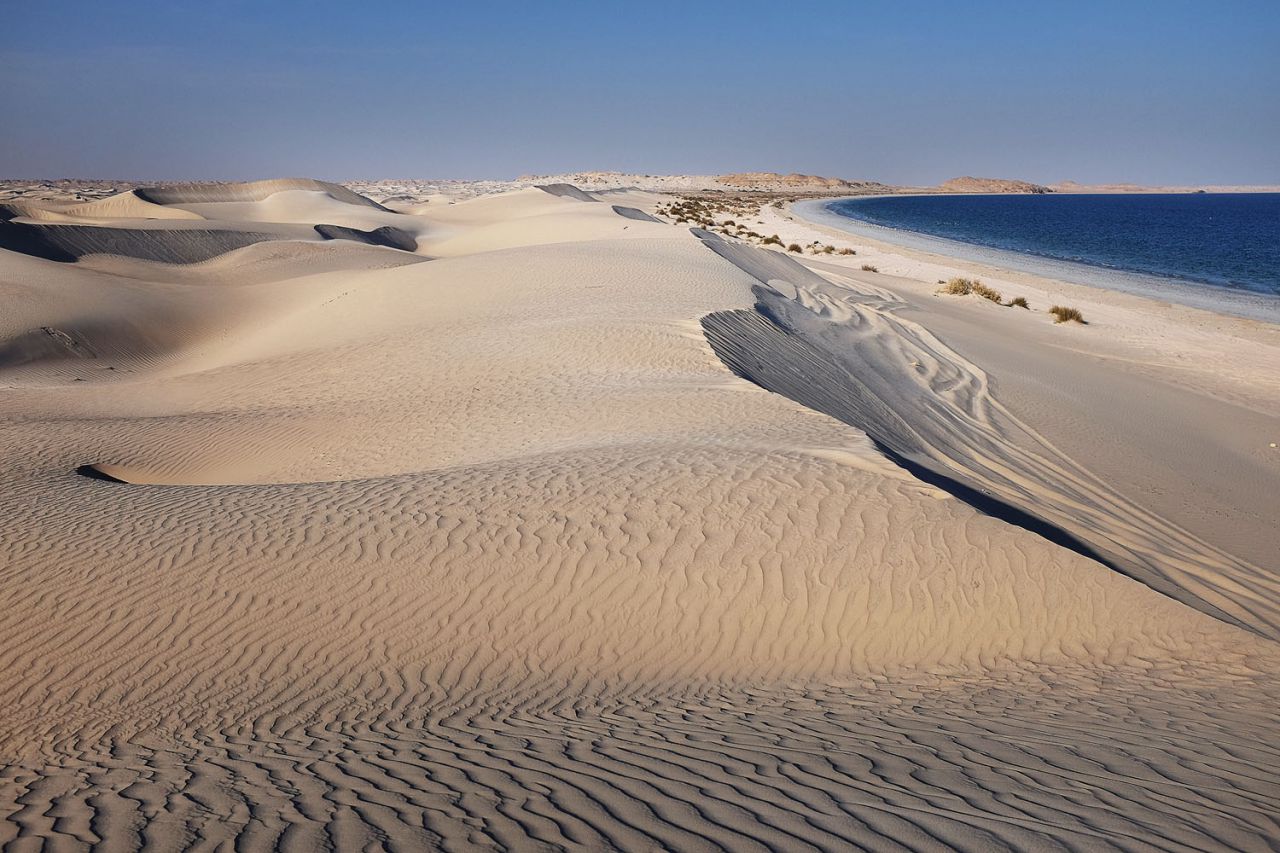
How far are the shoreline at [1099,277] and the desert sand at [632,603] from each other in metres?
14.9

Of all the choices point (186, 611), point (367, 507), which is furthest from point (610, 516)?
point (186, 611)

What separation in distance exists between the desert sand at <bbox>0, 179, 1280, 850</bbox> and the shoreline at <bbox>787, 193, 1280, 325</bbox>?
48.8 feet

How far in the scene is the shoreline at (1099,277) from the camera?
27.6 m

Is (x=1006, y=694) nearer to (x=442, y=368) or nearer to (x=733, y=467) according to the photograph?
(x=733, y=467)

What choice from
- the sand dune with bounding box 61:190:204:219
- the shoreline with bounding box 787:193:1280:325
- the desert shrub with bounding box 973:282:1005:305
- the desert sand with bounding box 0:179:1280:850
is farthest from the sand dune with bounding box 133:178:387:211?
the desert sand with bounding box 0:179:1280:850

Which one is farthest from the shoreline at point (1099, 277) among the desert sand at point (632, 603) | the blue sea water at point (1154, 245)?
the desert sand at point (632, 603)

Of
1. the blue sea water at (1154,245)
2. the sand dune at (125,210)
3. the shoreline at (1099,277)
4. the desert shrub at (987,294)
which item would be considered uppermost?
the blue sea water at (1154,245)

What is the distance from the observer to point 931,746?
14.4 feet

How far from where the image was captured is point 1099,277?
35.8 meters

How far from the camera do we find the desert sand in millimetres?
3645

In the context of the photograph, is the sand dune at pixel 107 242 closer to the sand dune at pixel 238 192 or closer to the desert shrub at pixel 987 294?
the sand dune at pixel 238 192

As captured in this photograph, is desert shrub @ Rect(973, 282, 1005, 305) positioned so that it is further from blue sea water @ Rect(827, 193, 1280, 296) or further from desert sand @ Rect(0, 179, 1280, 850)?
blue sea water @ Rect(827, 193, 1280, 296)

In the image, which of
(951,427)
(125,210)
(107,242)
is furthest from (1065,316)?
(125,210)

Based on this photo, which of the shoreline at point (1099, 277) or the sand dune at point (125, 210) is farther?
the sand dune at point (125, 210)
